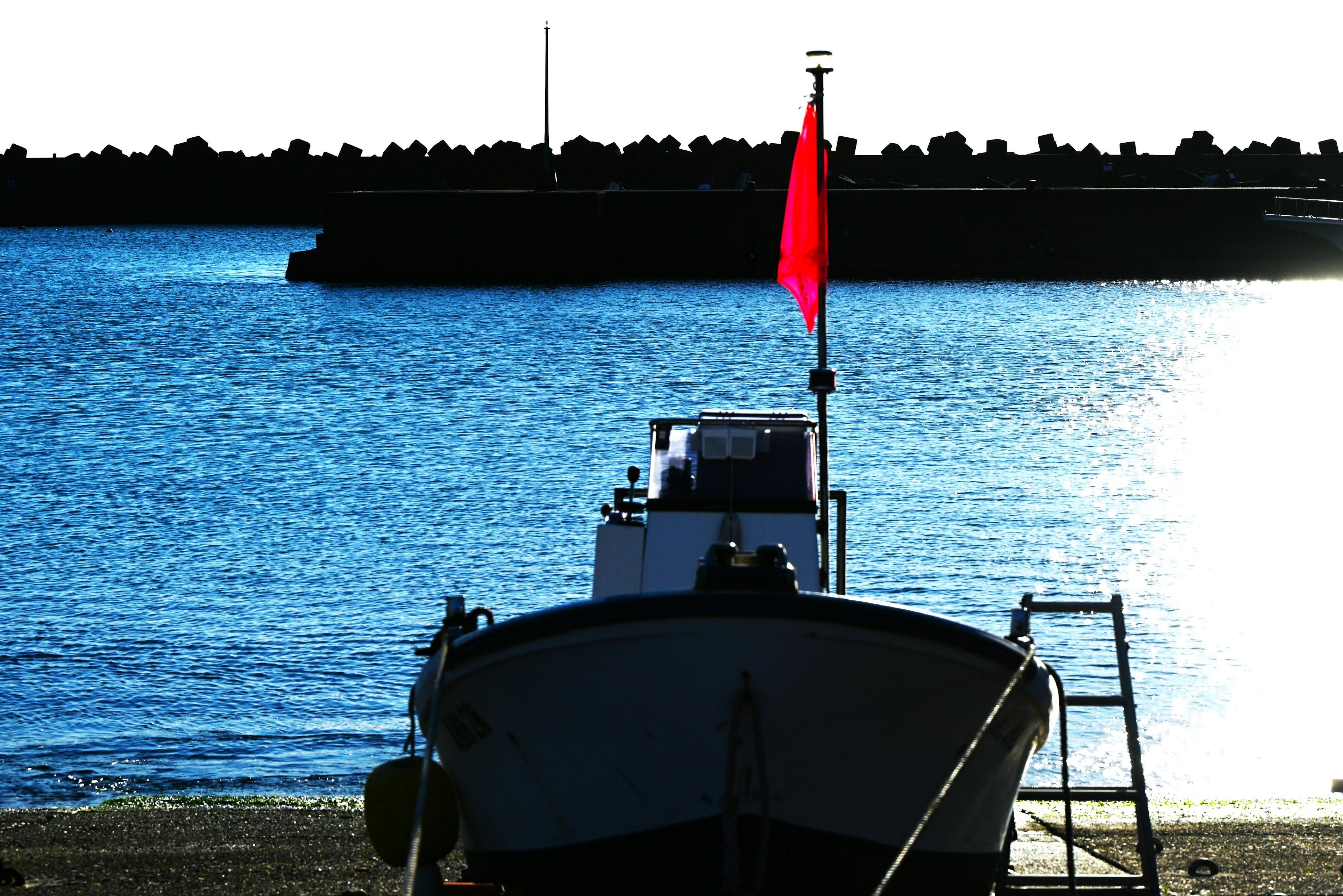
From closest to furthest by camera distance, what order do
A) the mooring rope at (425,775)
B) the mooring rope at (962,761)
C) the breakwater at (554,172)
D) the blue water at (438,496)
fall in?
1. the mooring rope at (425,775)
2. the mooring rope at (962,761)
3. the blue water at (438,496)
4. the breakwater at (554,172)

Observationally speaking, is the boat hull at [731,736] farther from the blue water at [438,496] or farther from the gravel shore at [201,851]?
the blue water at [438,496]

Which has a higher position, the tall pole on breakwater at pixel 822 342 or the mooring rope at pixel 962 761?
the tall pole on breakwater at pixel 822 342

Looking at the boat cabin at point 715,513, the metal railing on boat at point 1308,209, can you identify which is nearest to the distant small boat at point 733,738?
the boat cabin at point 715,513

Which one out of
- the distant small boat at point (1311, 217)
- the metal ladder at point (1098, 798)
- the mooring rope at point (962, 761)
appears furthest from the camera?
the distant small boat at point (1311, 217)

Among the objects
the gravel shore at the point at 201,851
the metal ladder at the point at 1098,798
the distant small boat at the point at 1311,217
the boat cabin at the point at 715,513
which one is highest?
the distant small boat at the point at 1311,217

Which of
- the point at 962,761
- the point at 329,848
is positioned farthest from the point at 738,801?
the point at 329,848

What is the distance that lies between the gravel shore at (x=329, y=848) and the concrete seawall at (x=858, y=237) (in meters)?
70.7

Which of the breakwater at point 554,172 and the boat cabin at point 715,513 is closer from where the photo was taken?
the boat cabin at point 715,513

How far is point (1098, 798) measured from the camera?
305 inches

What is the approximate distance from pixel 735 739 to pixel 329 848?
3.40 m

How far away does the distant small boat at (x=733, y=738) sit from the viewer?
6.41 meters

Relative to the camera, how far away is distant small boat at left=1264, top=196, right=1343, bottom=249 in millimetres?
65250

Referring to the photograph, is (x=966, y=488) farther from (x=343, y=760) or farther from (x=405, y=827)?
(x=405, y=827)

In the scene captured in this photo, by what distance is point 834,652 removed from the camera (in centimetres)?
640
